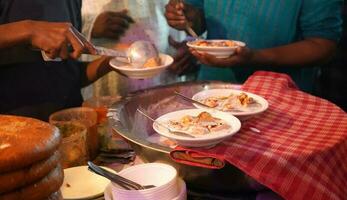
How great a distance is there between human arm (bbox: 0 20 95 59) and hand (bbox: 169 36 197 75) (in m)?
0.73

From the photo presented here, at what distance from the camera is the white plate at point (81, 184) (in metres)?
0.93

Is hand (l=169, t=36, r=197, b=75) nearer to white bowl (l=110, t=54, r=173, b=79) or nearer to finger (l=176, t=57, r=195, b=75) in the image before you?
finger (l=176, t=57, r=195, b=75)

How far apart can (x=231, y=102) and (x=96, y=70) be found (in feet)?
2.02

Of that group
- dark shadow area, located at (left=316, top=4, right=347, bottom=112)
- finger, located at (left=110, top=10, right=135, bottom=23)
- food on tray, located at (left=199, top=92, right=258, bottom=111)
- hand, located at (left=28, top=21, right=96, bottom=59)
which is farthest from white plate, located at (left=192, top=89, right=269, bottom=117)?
dark shadow area, located at (left=316, top=4, right=347, bottom=112)

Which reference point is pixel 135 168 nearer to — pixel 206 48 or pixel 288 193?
pixel 288 193

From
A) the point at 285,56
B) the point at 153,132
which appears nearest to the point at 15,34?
the point at 153,132

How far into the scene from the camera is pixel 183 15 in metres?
1.69

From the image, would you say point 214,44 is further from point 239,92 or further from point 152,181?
point 152,181

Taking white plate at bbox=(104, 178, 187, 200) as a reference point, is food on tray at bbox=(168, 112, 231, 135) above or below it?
above

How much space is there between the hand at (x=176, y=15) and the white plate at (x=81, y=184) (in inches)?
33.7

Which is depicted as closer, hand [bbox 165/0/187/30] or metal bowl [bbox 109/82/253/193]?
metal bowl [bbox 109/82/253/193]

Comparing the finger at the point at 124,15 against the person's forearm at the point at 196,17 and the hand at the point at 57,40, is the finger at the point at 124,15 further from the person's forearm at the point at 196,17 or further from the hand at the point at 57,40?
the hand at the point at 57,40

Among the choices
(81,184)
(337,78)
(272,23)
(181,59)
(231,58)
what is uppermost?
(272,23)

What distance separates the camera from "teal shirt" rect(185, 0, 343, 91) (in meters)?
1.61
